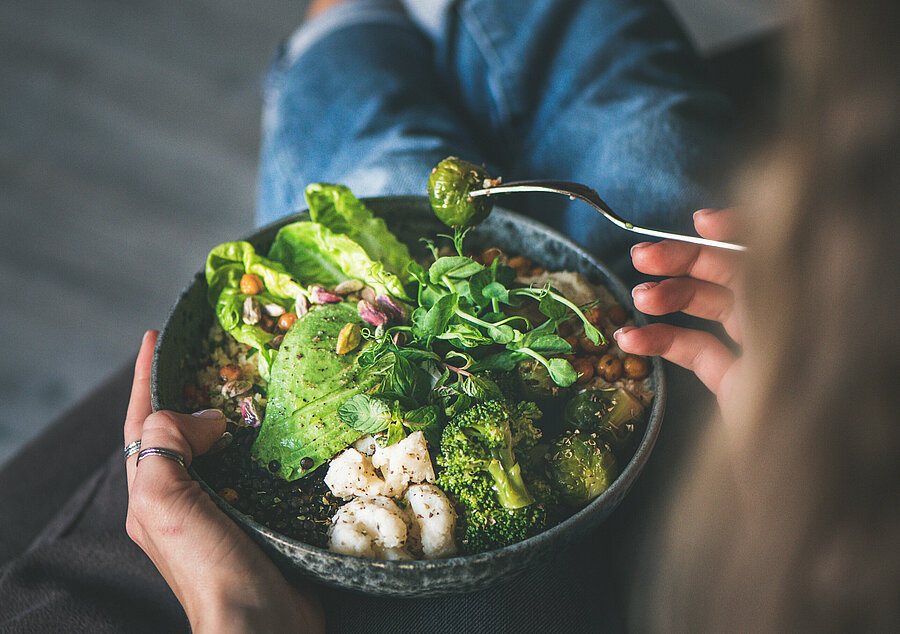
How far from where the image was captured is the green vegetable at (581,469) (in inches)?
28.6

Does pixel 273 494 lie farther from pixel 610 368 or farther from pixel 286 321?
pixel 610 368

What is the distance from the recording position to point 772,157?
453 millimetres

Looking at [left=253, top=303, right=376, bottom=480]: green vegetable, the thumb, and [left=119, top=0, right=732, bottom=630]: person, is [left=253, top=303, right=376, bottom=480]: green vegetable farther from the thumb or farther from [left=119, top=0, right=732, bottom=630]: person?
[left=119, top=0, right=732, bottom=630]: person

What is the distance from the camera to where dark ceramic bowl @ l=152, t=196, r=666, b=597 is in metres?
0.66

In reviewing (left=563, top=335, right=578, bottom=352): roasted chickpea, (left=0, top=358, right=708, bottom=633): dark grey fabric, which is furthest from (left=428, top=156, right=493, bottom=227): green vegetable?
(left=0, top=358, right=708, bottom=633): dark grey fabric

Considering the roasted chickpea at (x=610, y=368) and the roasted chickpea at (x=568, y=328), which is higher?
the roasted chickpea at (x=568, y=328)

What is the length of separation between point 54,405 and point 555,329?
1.69 m

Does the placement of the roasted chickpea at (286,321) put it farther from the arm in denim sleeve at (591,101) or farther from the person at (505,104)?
the arm in denim sleeve at (591,101)

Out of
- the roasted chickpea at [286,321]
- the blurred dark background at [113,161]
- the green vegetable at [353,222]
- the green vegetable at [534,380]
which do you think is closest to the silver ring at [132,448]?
the roasted chickpea at [286,321]

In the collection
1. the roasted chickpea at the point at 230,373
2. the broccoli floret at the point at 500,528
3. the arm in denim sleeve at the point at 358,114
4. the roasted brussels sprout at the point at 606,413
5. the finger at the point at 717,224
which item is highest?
the arm in denim sleeve at the point at 358,114

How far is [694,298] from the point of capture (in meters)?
0.89

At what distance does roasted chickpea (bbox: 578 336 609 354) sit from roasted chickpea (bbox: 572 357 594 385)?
0.02 metres

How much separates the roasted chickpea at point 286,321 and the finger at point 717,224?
1.86ft

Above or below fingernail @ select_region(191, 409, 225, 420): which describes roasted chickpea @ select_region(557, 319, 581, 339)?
below
